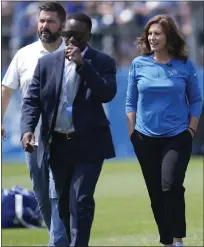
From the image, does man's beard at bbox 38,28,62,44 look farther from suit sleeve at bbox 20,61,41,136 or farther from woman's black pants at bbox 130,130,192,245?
woman's black pants at bbox 130,130,192,245

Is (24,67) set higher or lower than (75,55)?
lower

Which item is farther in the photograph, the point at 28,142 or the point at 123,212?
the point at 123,212

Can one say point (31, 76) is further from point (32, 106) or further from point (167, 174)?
point (167, 174)

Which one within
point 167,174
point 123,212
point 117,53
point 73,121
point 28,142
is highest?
point 73,121

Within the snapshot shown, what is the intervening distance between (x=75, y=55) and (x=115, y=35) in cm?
1857

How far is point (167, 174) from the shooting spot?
8.80m

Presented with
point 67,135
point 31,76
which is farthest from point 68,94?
point 31,76

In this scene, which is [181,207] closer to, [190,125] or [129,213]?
[190,125]

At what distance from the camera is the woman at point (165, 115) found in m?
8.84

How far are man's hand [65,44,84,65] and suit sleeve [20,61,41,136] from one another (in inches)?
26.7

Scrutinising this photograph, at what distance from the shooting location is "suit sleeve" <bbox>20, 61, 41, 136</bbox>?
8.82 metres

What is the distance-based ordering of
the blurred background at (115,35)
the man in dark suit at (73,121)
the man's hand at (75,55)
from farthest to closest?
the blurred background at (115,35)
the man in dark suit at (73,121)
the man's hand at (75,55)

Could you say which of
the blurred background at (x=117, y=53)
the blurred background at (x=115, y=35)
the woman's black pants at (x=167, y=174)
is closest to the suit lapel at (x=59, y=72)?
the woman's black pants at (x=167, y=174)

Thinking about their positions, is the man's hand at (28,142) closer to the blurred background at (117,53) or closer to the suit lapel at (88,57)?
the suit lapel at (88,57)
